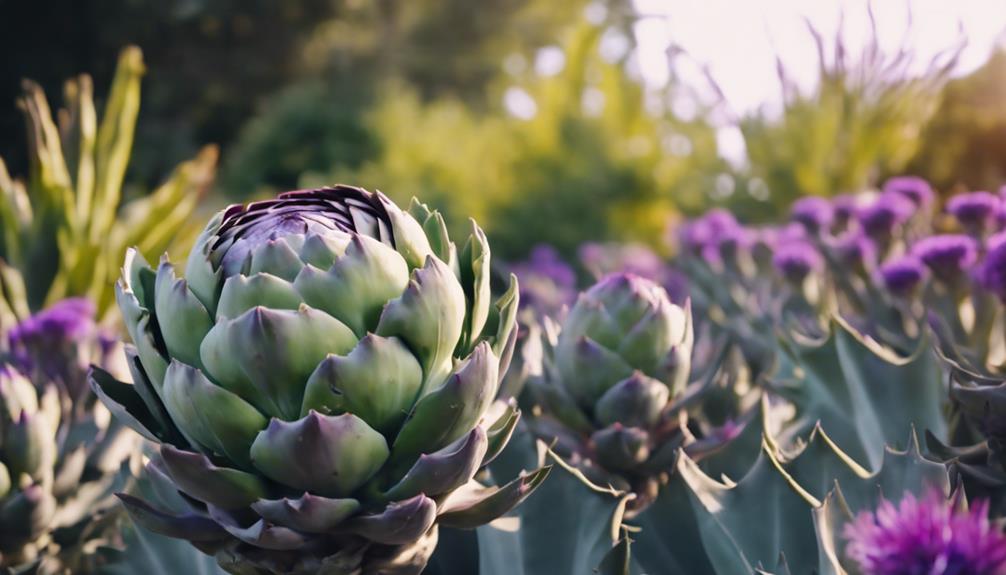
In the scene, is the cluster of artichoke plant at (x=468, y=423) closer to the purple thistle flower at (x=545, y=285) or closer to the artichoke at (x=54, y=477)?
the artichoke at (x=54, y=477)

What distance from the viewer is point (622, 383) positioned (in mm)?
913

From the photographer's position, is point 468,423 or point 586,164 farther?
point 586,164

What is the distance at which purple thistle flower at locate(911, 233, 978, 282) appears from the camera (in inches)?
45.7

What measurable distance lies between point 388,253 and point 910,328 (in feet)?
2.85

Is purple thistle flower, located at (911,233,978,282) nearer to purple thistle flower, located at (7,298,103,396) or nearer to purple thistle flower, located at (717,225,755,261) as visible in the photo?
purple thistle flower, located at (717,225,755,261)

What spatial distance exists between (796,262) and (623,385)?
2.33 ft

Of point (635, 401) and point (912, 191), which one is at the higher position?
point (912, 191)

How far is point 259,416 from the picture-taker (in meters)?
0.61

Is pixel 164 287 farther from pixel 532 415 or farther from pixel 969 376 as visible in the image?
pixel 969 376

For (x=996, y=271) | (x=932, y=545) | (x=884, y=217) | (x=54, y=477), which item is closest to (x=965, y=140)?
(x=884, y=217)

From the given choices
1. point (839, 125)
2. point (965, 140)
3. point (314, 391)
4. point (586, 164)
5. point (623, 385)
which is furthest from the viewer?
point (965, 140)

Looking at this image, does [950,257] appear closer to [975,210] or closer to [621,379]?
[975,210]

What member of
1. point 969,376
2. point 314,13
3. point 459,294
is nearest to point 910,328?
point 969,376

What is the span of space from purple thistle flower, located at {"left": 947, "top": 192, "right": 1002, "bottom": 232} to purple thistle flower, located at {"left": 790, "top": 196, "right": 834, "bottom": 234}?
13.4 inches
